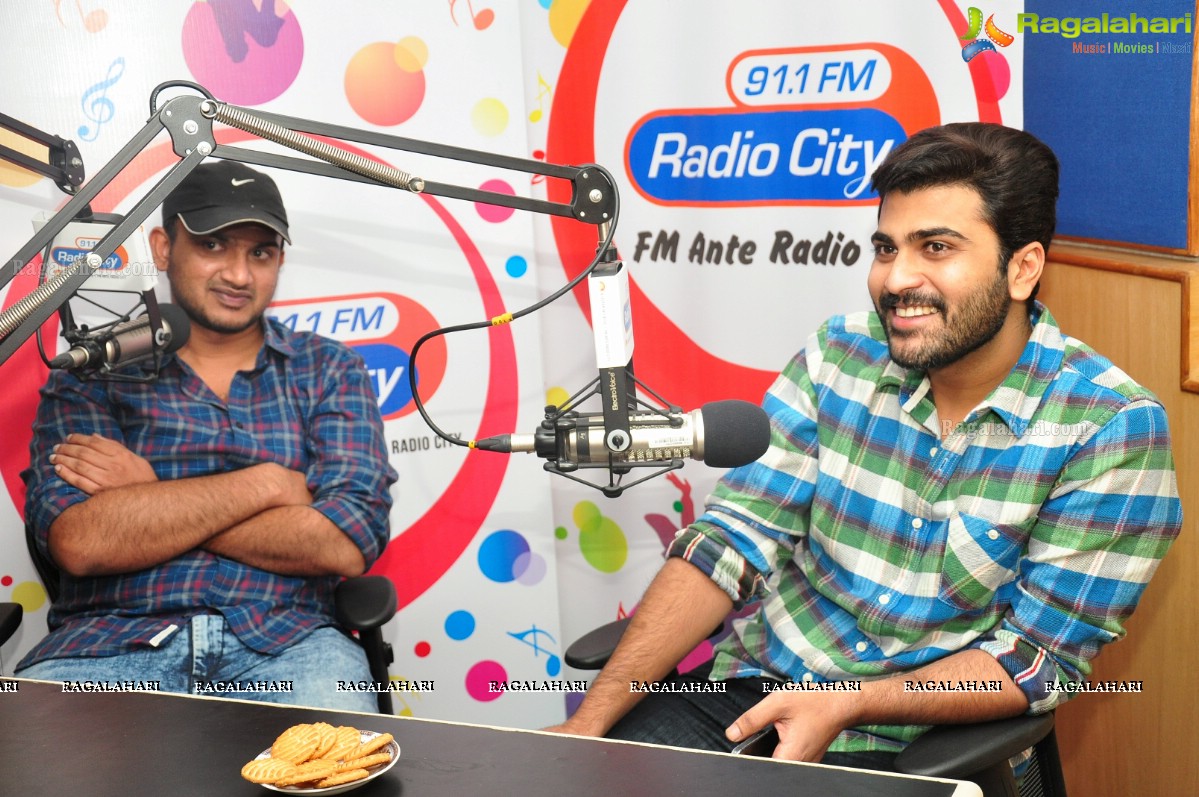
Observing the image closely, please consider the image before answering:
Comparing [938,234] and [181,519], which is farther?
[181,519]

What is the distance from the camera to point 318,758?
140cm

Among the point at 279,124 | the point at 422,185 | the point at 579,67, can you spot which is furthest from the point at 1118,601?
the point at 579,67

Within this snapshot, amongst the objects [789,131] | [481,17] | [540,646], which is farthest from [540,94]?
[540,646]

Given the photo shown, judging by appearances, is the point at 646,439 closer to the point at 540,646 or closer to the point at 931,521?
the point at 931,521

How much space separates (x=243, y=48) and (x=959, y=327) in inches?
76.0

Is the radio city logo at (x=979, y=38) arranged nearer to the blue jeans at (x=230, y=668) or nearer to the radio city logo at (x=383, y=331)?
the radio city logo at (x=383, y=331)

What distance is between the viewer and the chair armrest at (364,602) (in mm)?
2430

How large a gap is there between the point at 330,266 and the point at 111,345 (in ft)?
2.81

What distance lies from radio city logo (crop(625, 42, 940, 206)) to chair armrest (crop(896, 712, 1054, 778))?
1500mm

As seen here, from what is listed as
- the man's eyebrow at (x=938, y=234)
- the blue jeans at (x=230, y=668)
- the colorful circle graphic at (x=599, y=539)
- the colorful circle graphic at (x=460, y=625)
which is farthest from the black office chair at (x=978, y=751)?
the colorful circle graphic at (x=460, y=625)

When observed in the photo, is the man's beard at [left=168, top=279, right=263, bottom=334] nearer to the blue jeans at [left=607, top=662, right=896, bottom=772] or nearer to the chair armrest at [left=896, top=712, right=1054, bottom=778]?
the blue jeans at [left=607, top=662, right=896, bottom=772]

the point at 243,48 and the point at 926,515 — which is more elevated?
the point at 243,48

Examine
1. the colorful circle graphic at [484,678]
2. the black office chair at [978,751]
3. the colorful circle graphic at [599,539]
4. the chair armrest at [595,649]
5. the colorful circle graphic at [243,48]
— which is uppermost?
the colorful circle graphic at [243,48]

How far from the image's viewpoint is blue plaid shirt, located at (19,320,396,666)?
252 cm
